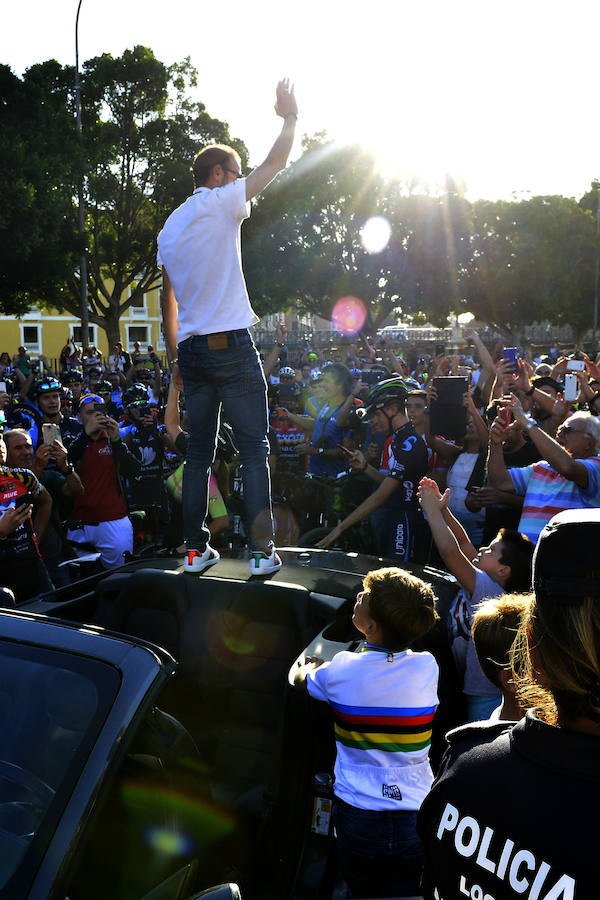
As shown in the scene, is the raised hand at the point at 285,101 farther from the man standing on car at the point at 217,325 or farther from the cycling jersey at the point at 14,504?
the cycling jersey at the point at 14,504

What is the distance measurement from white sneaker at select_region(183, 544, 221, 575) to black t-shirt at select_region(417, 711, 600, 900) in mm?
2327

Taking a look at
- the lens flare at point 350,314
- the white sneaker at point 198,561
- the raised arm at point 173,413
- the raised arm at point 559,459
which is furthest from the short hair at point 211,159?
the lens flare at point 350,314

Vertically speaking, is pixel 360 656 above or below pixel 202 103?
below

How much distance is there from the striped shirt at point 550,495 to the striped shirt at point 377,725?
8.00 feet

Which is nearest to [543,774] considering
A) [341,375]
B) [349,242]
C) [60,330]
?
[341,375]

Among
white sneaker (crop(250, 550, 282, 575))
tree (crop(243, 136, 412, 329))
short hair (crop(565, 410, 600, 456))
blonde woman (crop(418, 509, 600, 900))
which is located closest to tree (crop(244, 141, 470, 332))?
tree (crop(243, 136, 412, 329))

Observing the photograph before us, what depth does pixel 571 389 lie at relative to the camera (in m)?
7.60

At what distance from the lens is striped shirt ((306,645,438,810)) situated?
2.71m

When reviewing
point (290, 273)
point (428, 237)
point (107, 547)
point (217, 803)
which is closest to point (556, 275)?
point (428, 237)

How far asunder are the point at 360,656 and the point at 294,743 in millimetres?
457

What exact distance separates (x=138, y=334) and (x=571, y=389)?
183 feet

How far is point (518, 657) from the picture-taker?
1599 mm

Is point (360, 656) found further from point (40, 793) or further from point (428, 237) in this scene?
point (428, 237)

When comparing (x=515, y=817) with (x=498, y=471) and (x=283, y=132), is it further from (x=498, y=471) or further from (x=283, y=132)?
(x=498, y=471)
